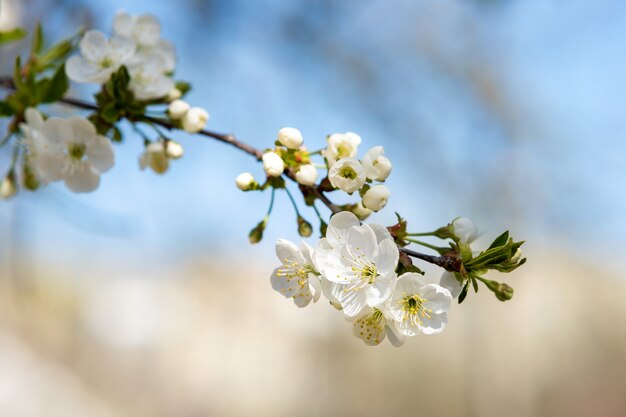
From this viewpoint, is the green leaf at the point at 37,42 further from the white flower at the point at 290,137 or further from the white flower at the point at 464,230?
the white flower at the point at 464,230

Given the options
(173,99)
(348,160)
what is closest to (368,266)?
(348,160)

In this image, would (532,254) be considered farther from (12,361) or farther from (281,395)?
(12,361)

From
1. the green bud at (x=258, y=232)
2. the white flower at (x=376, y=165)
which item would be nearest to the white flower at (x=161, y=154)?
the green bud at (x=258, y=232)

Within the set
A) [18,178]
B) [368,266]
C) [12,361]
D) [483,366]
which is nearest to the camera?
[368,266]

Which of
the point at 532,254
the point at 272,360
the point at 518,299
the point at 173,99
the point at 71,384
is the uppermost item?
the point at 532,254

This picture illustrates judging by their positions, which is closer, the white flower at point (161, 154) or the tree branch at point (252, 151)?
the tree branch at point (252, 151)

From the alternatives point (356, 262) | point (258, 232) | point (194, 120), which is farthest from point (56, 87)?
point (356, 262)
